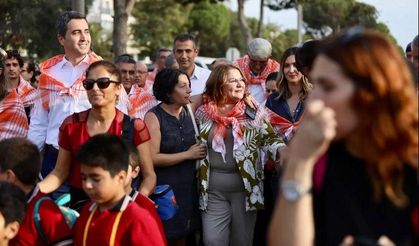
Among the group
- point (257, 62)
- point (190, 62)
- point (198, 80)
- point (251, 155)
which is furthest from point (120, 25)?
point (251, 155)

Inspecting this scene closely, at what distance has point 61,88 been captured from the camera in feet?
18.8

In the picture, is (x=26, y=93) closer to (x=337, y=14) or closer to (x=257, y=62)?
(x=257, y=62)

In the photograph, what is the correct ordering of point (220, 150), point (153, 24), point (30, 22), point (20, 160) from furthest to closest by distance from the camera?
point (153, 24) < point (30, 22) < point (220, 150) < point (20, 160)

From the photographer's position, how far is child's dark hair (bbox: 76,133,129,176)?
389 centimetres

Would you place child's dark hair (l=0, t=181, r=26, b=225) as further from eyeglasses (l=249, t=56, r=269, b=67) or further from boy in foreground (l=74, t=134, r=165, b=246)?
eyeglasses (l=249, t=56, r=269, b=67)

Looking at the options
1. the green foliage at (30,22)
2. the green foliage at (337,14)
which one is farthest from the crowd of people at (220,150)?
the green foliage at (337,14)

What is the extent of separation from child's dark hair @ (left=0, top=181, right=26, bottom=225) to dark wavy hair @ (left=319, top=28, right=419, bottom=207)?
211cm

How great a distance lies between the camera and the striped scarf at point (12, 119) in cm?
592

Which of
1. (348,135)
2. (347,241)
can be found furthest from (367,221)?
(348,135)

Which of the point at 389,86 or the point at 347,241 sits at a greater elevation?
the point at 389,86

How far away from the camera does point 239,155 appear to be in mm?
5965

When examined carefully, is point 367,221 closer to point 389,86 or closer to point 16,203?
point 389,86

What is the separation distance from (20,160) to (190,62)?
340 centimetres

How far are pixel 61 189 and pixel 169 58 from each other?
16.9ft
